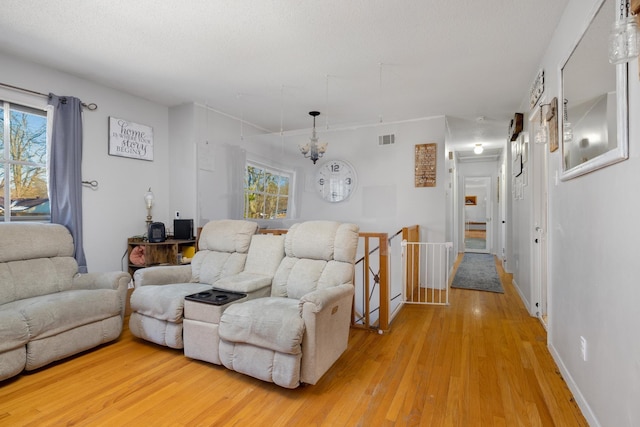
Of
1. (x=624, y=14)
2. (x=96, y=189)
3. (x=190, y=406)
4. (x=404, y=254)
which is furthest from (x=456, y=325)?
(x=96, y=189)

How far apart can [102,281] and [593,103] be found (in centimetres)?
376

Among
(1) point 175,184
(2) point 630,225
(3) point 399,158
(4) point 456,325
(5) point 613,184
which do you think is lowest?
(4) point 456,325

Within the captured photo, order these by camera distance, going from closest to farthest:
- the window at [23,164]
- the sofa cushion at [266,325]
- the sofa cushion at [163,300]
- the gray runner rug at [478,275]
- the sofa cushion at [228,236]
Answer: the sofa cushion at [266,325] → the sofa cushion at [163,300] → the window at [23,164] → the sofa cushion at [228,236] → the gray runner rug at [478,275]

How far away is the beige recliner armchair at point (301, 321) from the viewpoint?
78.3 inches

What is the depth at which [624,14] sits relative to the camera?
4.49 feet

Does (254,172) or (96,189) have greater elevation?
(254,172)

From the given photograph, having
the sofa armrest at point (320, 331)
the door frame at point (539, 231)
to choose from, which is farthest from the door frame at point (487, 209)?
the sofa armrest at point (320, 331)

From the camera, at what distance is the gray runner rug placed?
16.1 feet

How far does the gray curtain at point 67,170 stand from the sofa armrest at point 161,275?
2.66 ft

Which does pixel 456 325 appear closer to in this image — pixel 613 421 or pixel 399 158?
pixel 613 421

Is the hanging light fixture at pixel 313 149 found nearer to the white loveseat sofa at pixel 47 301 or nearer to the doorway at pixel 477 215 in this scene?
the white loveseat sofa at pixel 47 301

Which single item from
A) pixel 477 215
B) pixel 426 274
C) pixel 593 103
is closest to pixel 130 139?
pixel 426 274

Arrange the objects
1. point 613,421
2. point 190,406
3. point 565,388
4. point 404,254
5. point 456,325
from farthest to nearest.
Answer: point 404,254, point 456,325, point 565,388, point 190,406, point 613,421

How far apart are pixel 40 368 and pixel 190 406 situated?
1.33 m
